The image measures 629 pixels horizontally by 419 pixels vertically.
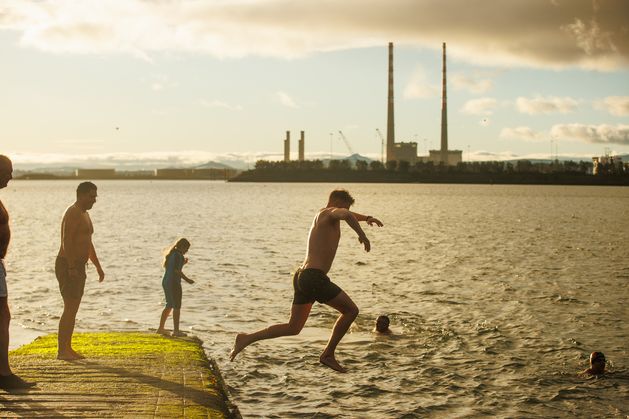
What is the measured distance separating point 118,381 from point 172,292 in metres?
4.33

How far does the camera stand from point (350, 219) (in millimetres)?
9039

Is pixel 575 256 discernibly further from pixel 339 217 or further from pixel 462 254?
pixel 339 217

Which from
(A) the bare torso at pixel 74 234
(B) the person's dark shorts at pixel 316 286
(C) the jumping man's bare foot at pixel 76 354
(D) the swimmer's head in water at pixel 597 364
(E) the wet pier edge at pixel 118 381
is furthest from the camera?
(D) the swimmer's head in water at pixel 597 364

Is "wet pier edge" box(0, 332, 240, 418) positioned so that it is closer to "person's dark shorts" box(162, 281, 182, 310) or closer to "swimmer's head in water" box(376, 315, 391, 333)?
"person's dark shorts" box(162, 281, 182, 310)

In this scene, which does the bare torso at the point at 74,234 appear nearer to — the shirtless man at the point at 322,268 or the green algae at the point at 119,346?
the green algae at the point at 119,346

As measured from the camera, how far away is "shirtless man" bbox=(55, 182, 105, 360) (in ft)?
33.2

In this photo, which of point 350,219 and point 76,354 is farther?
point 76,354

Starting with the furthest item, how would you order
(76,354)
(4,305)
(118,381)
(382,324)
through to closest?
1. (382,324)
2. (76,354)
3. (118,381)
4. (4,305)

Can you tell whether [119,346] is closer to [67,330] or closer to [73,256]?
[67,330]

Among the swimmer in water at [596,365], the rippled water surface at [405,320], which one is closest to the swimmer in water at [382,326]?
the rippled water surface at [405,320]

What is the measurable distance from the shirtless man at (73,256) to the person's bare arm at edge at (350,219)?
10.7ft

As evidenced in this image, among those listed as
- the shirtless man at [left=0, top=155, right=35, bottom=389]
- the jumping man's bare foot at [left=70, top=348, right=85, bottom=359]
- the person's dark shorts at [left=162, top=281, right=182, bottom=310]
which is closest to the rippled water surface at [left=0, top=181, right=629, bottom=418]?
the person's dark shorts at [left=162, top=281, right=182, bottom=310]

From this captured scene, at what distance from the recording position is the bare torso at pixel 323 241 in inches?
377

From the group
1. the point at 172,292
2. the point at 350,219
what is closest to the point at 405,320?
the point at 172,292
